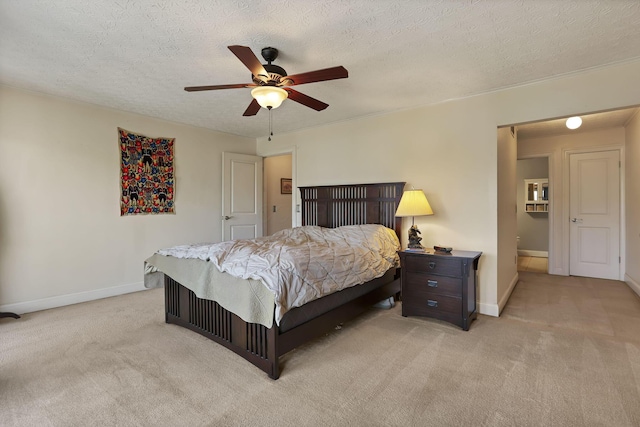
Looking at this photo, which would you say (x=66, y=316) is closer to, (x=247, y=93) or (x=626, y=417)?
(x=247, y=93)

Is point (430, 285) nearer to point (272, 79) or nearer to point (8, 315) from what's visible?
point (272, 79)

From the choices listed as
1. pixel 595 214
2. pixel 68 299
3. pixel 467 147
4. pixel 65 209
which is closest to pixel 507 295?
pixel 467 147

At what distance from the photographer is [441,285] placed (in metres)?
2.93

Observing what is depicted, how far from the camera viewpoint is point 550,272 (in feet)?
16.8

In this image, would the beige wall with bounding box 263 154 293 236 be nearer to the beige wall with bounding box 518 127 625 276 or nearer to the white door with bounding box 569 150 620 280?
the beige wall with bounding box 518 127 625 276

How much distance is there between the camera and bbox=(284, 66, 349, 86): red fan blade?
79.7 inches

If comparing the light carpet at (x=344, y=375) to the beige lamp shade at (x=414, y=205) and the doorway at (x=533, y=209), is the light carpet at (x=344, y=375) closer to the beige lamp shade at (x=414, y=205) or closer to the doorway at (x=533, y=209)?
the beige lamp shade at (x=414, y=205)

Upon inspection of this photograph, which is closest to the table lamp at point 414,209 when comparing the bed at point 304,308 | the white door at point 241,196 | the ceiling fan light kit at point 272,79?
the bed at point 304,308

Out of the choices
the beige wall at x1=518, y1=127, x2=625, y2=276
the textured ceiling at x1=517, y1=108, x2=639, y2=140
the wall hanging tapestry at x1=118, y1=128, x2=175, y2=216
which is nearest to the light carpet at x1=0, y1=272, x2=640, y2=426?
the wall hanging tapestry at x1=118, y1=128, x2=175, y2=216

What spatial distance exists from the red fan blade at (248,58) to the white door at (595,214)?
531cm

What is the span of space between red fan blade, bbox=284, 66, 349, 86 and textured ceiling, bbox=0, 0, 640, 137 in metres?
0.30

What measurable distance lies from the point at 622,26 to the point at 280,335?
3.12 metres

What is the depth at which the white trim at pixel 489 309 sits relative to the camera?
3152 millimetres

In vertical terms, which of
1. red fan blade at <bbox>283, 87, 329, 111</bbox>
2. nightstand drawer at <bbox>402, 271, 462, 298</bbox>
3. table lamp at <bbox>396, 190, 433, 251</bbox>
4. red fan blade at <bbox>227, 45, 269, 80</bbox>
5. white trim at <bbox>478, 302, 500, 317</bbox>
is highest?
red fan blade at <bbox>227, 45, 269, 80</bbox>
